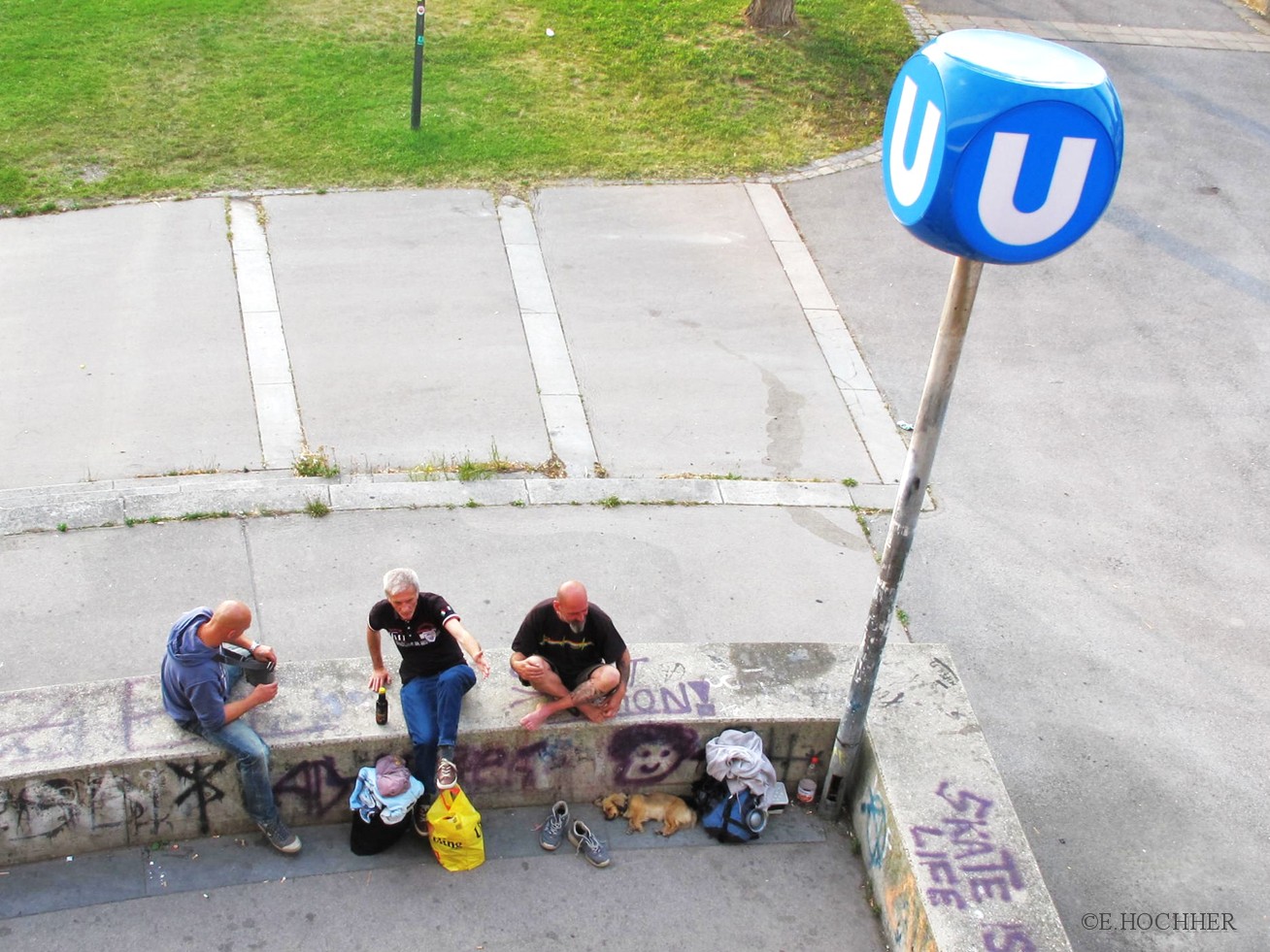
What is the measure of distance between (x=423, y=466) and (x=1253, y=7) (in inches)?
603

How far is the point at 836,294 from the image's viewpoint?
461 inches

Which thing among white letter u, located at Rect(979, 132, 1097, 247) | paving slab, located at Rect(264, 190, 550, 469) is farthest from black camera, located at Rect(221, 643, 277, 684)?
white letter u, located at Rect(979, 132, 1097, 247)

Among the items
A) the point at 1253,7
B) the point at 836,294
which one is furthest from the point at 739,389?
the point at 1253,7

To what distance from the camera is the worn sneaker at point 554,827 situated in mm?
6375

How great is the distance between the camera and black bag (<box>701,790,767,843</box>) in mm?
6445

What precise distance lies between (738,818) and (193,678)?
2.82 m

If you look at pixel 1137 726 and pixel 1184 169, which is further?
pixel 1184 169

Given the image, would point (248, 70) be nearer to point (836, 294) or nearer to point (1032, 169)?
point (836, 294)

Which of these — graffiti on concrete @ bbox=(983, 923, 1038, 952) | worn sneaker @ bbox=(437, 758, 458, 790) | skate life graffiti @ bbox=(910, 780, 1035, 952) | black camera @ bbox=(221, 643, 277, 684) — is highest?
black camera @ bbox=(221, 643, 277, 684)

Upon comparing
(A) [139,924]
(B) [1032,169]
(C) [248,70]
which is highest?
(B) [1032,169]

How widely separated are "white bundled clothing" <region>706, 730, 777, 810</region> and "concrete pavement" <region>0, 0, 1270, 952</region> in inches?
20.9

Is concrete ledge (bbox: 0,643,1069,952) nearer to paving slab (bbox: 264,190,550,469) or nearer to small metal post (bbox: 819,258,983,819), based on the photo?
small metal post (bbox: 819,258,983,819)

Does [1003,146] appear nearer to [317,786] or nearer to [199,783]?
[317,786]

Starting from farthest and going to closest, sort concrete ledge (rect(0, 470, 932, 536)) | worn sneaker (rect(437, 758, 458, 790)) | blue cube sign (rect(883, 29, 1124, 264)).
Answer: concrete ledge (rect(0, 470, 932, 536)) < worn sneaker (rect(437, 758, 458, 790)) < blue cube sign (rect(883, 29, 1124, 264))
